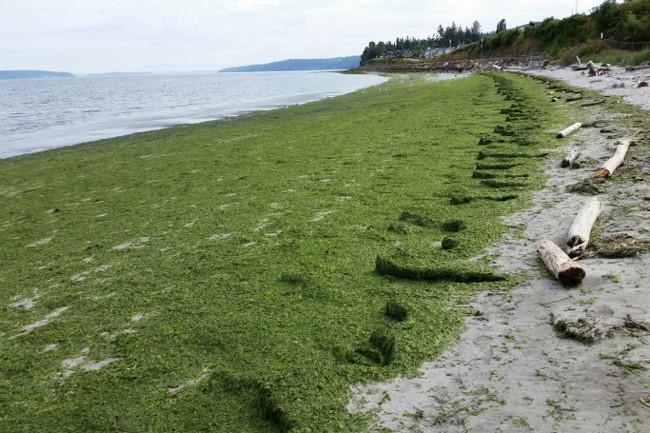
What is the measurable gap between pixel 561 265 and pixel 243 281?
9.94 feet

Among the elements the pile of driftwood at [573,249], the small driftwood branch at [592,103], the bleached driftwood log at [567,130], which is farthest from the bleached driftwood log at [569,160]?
the small driftwood branch at [592,103]

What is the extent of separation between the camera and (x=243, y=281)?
5344mm

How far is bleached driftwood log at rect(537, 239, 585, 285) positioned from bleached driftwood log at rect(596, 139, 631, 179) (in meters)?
3.20

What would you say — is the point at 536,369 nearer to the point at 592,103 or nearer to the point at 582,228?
the point at 582,228

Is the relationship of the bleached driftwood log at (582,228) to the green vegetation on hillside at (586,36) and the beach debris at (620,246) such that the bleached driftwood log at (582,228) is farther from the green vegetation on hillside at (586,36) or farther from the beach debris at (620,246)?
the green vegetation on hillside at (586,36)

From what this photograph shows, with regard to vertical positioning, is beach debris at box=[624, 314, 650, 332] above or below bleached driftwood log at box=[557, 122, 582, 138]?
below

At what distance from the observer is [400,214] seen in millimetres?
7086

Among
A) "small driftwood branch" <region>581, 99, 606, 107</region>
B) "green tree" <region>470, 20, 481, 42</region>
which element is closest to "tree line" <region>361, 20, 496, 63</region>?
"green tree" <region>470, 20, 481, 42</region>

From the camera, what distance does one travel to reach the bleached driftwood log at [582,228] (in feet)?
17.1

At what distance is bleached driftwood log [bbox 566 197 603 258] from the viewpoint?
5.21m

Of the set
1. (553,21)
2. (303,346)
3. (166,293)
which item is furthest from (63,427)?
(553,21)

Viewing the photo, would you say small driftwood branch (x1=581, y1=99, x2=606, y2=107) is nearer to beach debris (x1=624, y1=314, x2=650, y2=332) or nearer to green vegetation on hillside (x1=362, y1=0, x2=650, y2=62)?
beach debris (x1=624, y1=314, x2=650, y2=332)

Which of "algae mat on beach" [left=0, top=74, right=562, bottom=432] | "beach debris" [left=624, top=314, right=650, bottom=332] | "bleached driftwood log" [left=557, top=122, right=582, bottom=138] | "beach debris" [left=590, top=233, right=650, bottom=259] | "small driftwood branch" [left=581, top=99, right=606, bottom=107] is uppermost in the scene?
"small driftwood branch" [left=581, top=99, right=606, bottom=107]

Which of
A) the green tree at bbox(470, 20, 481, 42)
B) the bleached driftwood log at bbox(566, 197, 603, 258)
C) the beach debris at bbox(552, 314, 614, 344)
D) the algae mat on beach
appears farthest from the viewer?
the green tree at bbox(470, 20, 481, 42)
